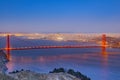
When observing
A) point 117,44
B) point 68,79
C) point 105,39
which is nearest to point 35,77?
point 68,79

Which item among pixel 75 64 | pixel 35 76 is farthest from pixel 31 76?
pixel 75 64

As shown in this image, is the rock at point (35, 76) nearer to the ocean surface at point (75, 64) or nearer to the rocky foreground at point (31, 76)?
the rocky foreground at point (31, 76)

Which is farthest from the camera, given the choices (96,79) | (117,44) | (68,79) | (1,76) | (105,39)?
(105,39)

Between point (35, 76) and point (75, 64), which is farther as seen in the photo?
point (75, 64)

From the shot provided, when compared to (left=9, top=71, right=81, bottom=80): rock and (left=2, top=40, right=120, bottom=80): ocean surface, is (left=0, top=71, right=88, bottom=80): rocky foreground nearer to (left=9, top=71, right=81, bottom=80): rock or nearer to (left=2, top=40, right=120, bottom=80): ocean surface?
(left=9, top=71, right=81, bottom=80): rock

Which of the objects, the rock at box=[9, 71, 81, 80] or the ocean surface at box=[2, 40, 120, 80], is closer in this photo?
the rock at box=[9, 71, 81, 80]

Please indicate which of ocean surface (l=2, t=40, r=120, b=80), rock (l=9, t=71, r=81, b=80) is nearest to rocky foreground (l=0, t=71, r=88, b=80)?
rock (l=9, t=71, r=81, b=80)

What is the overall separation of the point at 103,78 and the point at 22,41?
19.8 m

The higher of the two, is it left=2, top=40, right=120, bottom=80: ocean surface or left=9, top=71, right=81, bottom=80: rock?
left=9, top=71, right=81, bottom=80: rock

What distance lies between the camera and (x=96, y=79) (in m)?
12.9

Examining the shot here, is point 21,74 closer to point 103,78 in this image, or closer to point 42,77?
point 42,77

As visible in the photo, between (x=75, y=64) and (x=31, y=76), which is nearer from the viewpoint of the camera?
(x=31, y=76)

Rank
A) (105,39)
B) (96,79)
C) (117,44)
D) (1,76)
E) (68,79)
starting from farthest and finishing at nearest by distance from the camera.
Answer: (105,39) < (117,44) < (96,79) < (68,79) < (1,76)

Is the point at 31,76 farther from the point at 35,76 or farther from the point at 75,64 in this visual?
the point at 75,64
